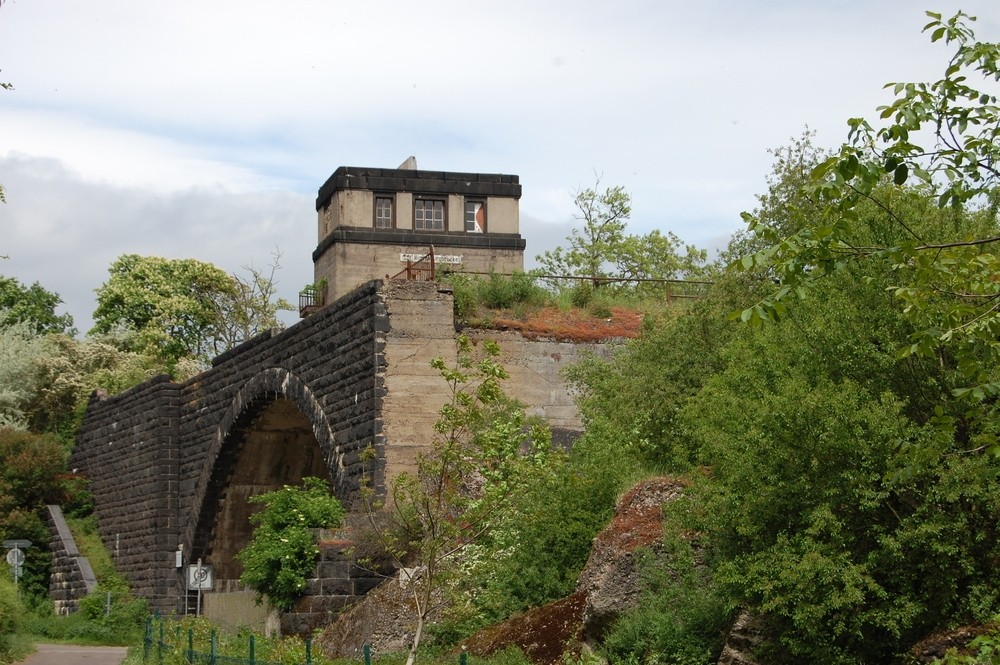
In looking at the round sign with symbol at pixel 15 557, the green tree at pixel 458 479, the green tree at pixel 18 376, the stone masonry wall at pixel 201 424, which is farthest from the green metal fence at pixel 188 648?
the green tree at pixel 18 376

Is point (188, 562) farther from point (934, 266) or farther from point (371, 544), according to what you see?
point (934, 266)

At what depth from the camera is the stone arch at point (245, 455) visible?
2633cm

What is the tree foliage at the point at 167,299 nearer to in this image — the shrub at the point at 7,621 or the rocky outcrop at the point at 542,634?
the shrub at the point at 7,621

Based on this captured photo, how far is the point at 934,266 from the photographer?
28.2 ft

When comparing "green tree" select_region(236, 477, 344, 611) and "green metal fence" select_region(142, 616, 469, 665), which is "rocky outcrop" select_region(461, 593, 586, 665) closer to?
"green metal fence" select_region(142, 616, 469, 665)

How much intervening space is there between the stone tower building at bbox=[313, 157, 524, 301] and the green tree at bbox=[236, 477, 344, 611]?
79.0 ft

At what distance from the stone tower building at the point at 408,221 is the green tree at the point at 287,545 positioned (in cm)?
2408

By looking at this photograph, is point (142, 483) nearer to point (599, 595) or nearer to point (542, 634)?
point (542, 634)

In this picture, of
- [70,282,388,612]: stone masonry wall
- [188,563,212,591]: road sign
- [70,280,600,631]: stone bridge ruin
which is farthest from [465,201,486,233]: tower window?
[188,563,212,591]: road sign

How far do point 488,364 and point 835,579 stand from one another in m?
4.07

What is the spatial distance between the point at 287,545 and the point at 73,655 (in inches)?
272

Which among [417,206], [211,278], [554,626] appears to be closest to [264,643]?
[554,626]

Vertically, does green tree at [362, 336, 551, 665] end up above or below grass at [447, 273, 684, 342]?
below

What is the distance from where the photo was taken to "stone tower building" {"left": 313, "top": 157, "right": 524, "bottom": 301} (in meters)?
45.1
